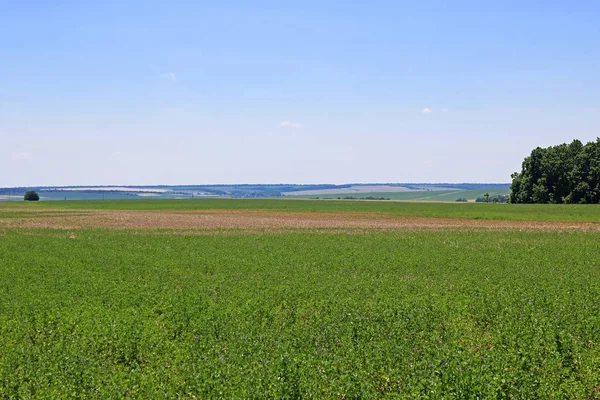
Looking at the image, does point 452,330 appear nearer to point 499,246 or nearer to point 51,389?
point 51,389

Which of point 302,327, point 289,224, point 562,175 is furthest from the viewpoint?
point 562,175

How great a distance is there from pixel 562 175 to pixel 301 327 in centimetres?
10078

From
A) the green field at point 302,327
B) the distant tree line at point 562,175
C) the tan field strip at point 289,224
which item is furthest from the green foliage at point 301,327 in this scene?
the distant tree line at point 562,175

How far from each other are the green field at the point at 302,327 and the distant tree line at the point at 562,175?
78.6 meters

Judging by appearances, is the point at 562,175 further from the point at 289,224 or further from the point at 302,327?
the point at 302,327

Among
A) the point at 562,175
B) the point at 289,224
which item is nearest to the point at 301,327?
the point at 289,224

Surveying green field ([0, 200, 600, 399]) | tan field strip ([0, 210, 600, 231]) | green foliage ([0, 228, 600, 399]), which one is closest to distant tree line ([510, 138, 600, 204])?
tan field strip ([0, 210, 600, 231])

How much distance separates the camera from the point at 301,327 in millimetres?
14031

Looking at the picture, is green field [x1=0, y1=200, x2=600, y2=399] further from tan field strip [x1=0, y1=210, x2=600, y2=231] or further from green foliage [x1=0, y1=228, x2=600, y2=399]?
tan field strip [x1=0, y1=210, x2=600, y2=231]

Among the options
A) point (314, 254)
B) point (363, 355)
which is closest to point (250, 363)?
point (363, 355)

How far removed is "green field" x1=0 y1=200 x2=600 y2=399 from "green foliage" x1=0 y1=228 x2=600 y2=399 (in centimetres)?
4

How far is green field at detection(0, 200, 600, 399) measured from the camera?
992 cm

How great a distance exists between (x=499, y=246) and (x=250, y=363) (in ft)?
85.6

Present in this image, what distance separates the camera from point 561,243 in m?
35.0
